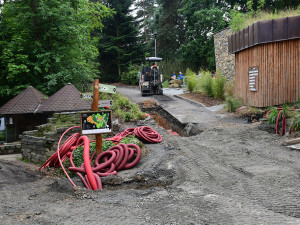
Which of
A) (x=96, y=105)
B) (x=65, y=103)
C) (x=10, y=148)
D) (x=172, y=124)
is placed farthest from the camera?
(x=172, y=124)

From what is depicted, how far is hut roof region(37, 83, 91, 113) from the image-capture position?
34.2ft

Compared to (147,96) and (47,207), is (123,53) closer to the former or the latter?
(147,96)

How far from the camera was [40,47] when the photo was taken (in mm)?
14250

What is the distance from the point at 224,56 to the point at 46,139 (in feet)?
48.6

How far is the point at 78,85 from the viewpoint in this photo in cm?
1485

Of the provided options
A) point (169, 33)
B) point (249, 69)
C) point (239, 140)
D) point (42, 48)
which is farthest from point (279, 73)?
point (169, 33)

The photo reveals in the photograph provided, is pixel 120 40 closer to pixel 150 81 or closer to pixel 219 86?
pixel 150 81

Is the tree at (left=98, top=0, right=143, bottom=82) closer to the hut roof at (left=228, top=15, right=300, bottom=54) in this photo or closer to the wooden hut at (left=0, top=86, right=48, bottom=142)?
the wooden hut at (left=0, top=86, right=48, bottom=142)

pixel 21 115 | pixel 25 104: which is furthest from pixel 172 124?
pixel 21 115

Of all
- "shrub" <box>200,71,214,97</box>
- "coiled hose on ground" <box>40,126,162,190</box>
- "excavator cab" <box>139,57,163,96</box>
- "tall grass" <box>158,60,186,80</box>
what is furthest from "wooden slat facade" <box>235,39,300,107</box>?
"tall grass" <box>158,60,186,80</box>

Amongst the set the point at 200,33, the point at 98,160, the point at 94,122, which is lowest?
the point at 98,160

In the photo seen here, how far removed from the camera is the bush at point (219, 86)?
53.1 ft

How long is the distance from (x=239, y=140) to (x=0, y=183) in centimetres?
613

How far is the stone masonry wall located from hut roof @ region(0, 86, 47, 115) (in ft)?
7.20
